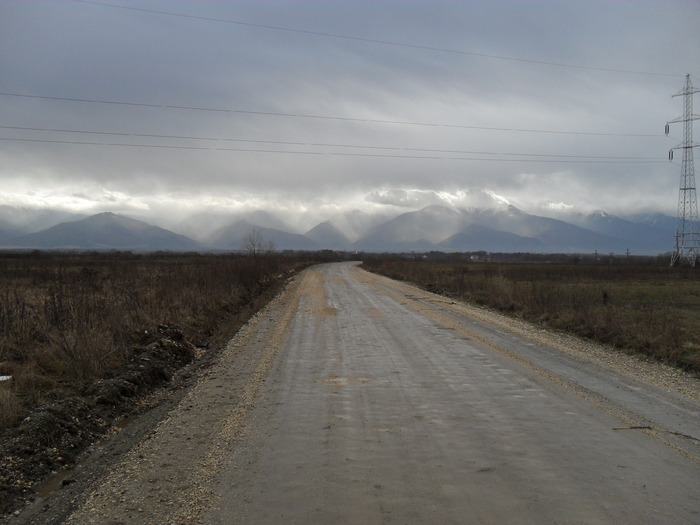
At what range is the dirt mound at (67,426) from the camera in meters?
4.58

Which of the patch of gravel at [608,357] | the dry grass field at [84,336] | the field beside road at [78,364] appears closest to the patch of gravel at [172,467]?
the field beside road at [78,364]

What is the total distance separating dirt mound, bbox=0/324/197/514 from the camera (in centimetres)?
458

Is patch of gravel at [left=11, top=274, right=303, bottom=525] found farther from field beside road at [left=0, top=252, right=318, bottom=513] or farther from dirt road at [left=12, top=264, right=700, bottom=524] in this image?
field beside road at [left=0, top=252, right=318, bottom=513]

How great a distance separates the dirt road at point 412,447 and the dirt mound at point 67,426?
0.62m

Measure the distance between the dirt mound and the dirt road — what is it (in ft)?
2.04

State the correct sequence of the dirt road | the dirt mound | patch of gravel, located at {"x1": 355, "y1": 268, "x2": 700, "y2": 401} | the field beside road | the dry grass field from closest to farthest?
the dirt road → the dirt mound → the field beside road → the dry grass field → patch of gravel, located at {"x1": 355, "y1": 268, "x2": 700, "y2": 401}

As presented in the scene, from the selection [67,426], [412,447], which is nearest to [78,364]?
[67,426]

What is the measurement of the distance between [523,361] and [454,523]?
20.2 feet

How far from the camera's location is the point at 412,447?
4836 mm

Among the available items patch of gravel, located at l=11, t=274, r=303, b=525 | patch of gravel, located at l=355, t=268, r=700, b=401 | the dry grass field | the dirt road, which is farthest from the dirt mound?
patch of gravel, located at l=355, t=268, r=700, b=401

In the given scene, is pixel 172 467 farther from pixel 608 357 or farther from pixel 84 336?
pixel 608 357

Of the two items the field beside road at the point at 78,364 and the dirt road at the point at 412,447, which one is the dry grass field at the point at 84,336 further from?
the dirt road at the point at 412,447

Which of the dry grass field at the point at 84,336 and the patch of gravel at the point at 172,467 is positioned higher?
the dry grass field at the point at 84,336

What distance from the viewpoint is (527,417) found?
→ 579 cm
